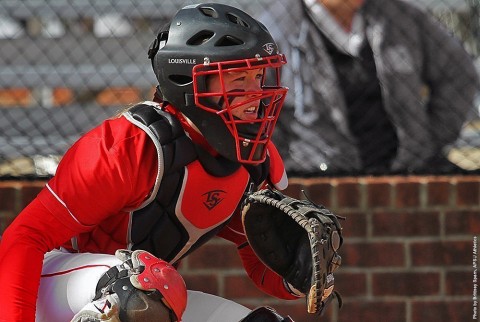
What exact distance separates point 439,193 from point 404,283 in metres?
0.42

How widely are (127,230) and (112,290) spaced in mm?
450

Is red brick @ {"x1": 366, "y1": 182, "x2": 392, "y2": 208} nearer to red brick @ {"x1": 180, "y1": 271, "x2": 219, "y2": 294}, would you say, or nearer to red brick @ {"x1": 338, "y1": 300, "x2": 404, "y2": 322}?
red brick @ {"x1": 338, "y1": 300, "x2": 404, "y2": 322}

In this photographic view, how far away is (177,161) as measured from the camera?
3.17m

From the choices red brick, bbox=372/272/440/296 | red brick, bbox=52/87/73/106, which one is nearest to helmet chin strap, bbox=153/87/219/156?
red brick, bbox=372/272/440/296

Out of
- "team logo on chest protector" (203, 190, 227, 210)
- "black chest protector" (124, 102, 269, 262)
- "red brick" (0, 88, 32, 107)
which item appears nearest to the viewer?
"black chest protector" (124, 102, 269, 262)

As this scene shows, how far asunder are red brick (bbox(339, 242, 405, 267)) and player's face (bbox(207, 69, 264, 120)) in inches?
66.5

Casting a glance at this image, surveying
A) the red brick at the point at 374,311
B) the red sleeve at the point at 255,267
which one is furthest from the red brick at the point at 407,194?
the red sleeve at the point at 255,267

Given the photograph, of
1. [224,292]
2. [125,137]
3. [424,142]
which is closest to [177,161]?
[125,137]

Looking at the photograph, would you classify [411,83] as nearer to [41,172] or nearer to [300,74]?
[300,74]

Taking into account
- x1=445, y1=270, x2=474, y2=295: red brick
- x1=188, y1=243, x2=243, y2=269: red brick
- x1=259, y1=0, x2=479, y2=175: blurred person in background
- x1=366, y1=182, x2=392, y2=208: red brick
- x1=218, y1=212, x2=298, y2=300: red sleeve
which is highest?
x1=218, y1=212, x2=298, y2=300: red sleeve

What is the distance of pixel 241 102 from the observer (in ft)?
10.6

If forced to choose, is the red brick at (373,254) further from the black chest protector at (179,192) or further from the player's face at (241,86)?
the player's face at (241,86)

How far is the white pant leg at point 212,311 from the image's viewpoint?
11.0ft

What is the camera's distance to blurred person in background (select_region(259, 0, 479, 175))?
16.3 feet
